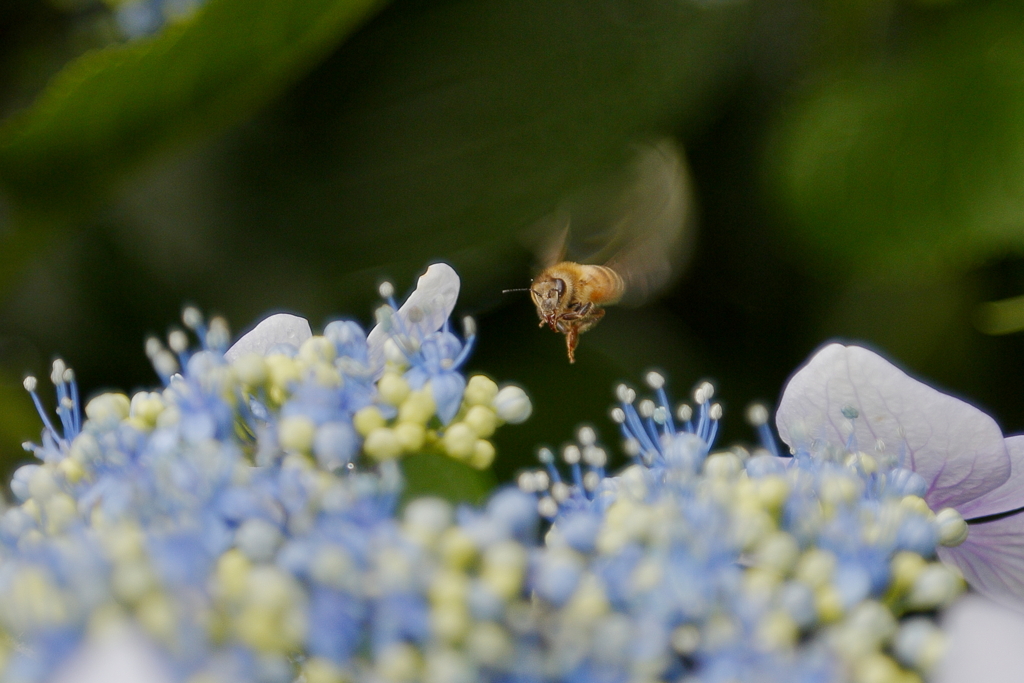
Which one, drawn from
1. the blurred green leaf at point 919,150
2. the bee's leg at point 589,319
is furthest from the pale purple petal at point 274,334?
the blurred green leaf at point 919,150

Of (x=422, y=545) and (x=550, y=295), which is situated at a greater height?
(x=422, y=545)

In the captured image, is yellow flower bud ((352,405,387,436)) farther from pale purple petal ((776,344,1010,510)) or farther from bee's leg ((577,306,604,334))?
bee's leg ((577,306,604,334))

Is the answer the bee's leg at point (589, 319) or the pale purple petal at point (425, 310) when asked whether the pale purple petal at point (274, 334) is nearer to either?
the pale purple petal at point (425, 310)

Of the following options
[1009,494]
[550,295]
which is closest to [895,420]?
[1009,494]

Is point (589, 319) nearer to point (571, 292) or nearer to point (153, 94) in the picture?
point (571, 292)

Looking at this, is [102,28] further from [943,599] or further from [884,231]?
[943,599]

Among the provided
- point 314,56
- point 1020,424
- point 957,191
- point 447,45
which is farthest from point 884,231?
point 314,56

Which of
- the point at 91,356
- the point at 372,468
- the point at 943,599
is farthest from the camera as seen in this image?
the point at 91,356

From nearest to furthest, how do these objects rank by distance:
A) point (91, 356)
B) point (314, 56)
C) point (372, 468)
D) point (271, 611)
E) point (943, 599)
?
1. point (271, 611)
2. point (943, 599)
3. point (372, 468)
4. point (314, 56)
5. point (91, 356)
